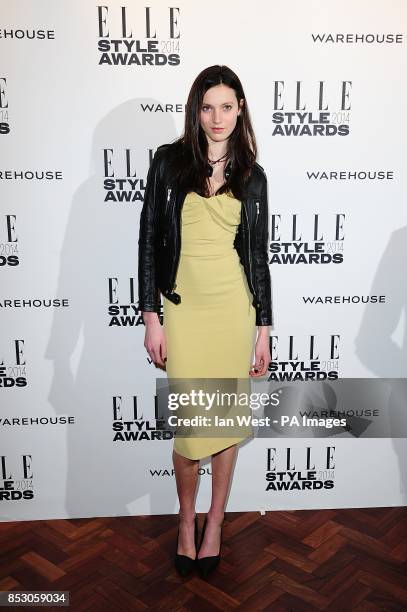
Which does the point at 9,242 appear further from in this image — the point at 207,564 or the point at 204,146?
the point at 207,564

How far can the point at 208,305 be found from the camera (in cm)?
251

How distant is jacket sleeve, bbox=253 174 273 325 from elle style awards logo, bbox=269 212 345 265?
0.28m

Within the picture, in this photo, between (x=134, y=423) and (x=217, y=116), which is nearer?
(x=217, y=116)

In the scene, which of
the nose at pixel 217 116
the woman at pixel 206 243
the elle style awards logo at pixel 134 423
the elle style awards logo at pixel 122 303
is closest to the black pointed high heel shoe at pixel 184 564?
the woman at pixel 206 243

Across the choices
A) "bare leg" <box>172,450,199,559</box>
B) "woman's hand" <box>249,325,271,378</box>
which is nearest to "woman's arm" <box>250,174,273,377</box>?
"woman's hand" <box>249,325,271,378</box>

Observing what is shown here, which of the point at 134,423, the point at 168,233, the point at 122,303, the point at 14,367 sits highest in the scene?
the point at 168,233

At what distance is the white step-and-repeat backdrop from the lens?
2686 millimetres

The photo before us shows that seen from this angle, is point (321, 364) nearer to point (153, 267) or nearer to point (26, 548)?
point (153, 267)

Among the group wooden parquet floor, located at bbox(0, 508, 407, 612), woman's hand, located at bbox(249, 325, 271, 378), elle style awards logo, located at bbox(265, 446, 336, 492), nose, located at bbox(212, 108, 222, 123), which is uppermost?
nose, located at bbox(212, 108, 222, 123)

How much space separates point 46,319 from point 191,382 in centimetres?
81

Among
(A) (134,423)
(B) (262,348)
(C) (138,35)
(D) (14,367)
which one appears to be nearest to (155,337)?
(B) (262,348)

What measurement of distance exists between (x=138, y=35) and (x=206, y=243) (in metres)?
0.97

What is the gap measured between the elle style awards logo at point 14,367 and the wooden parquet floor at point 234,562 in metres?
0.73

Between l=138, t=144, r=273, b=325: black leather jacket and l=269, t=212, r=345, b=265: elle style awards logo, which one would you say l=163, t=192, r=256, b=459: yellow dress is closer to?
l=138, t=144, r=273, b=325: black leather jacket
